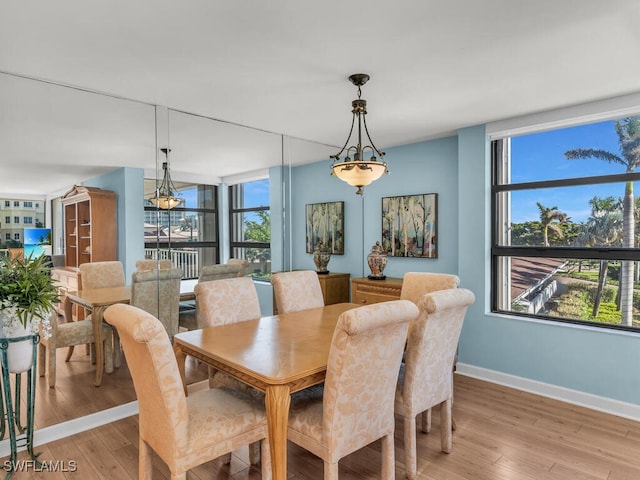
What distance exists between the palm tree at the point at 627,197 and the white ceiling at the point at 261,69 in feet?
1.26

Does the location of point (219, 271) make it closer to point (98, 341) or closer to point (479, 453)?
point (98, 341)

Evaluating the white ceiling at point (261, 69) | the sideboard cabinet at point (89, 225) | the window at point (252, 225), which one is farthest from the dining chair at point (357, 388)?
the window at point (252, 225)

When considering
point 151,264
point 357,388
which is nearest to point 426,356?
point 357,388

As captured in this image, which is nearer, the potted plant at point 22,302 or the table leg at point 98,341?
the potted plant at point 22,302

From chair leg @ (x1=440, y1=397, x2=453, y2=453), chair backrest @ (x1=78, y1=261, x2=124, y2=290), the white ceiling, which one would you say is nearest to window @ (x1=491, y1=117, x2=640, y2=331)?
the white ceiling

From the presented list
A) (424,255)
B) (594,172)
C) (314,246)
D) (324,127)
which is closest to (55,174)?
(324,127)

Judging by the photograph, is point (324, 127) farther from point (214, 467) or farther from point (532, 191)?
point (214, 467)

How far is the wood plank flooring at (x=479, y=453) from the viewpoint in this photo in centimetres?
228

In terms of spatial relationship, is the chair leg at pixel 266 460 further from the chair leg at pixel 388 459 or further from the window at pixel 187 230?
the window at pixel 187 230

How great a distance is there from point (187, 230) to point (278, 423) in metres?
2.15

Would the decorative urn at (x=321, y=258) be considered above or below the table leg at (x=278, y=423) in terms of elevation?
above

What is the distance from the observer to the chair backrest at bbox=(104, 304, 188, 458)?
1614 mm

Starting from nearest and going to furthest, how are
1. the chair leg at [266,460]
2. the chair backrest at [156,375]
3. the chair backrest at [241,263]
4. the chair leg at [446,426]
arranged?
the chair backrest at [156,375] → the chair leg at [266,460] → the chair leg at [446,426] → the chair backrest at [241,263]

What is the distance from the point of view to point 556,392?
3355 mm
